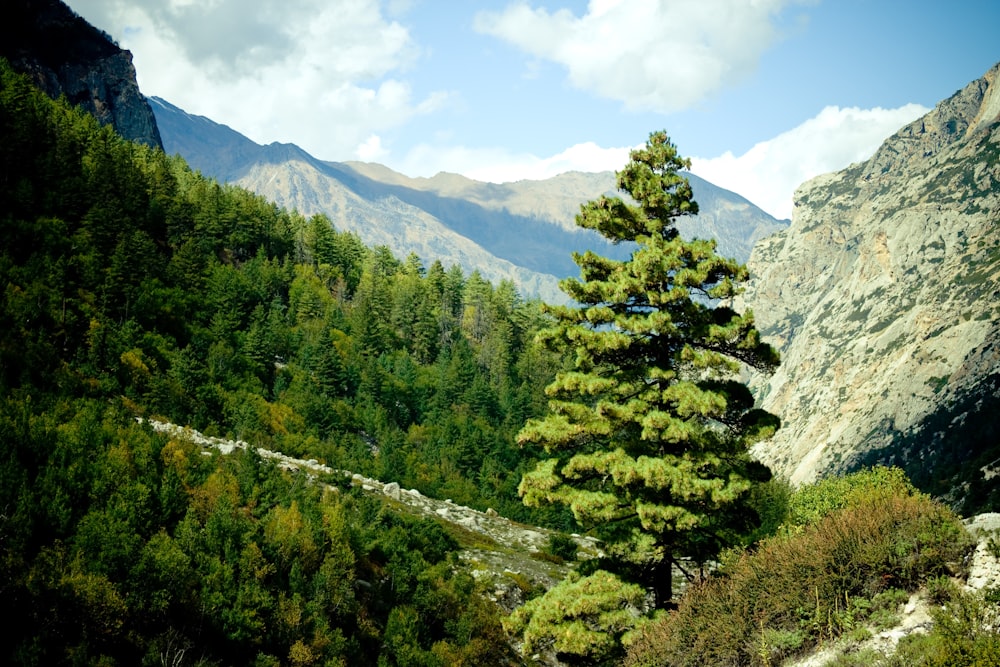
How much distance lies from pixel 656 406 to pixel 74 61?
571 feet

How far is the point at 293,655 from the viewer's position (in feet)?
47.2

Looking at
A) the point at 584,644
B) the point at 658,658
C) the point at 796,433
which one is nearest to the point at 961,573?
the point at 658,658

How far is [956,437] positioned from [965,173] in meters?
112

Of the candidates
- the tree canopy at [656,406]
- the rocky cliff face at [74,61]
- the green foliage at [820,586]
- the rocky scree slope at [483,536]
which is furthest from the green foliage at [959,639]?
the rocky cliff face at [74,61]

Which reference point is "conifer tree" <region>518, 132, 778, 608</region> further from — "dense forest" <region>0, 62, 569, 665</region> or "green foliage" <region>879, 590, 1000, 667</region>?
"green foliage" <region>879, 590, 1000, 667</region>

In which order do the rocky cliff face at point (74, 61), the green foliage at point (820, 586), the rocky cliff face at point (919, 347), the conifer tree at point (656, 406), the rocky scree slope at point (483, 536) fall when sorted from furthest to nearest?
1. the rocky cliff face at point (74, 61)
2. the rocky cliff face at point (919, 347)
3. the rocky scree slope at point (483, 536)
4. the conifer tree at point (656, 406)
5. the green foliage at point (820, 586)

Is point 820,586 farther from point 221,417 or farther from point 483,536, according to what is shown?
point 221,417

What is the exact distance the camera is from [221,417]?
45.3 metres

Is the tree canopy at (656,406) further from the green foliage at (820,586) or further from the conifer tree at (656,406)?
the green foliage at (820,586)

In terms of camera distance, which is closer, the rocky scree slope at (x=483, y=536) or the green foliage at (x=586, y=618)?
the green foliage at (x=586, y=618)

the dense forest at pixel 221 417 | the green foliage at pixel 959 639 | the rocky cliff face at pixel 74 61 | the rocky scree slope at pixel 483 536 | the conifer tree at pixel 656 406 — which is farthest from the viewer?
the rocky cliff face at pixel 74 61

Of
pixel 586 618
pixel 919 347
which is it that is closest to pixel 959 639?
pixel 586 618

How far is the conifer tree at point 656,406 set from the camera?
1144 centimetres

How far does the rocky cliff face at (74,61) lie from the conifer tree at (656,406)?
138479 mm
